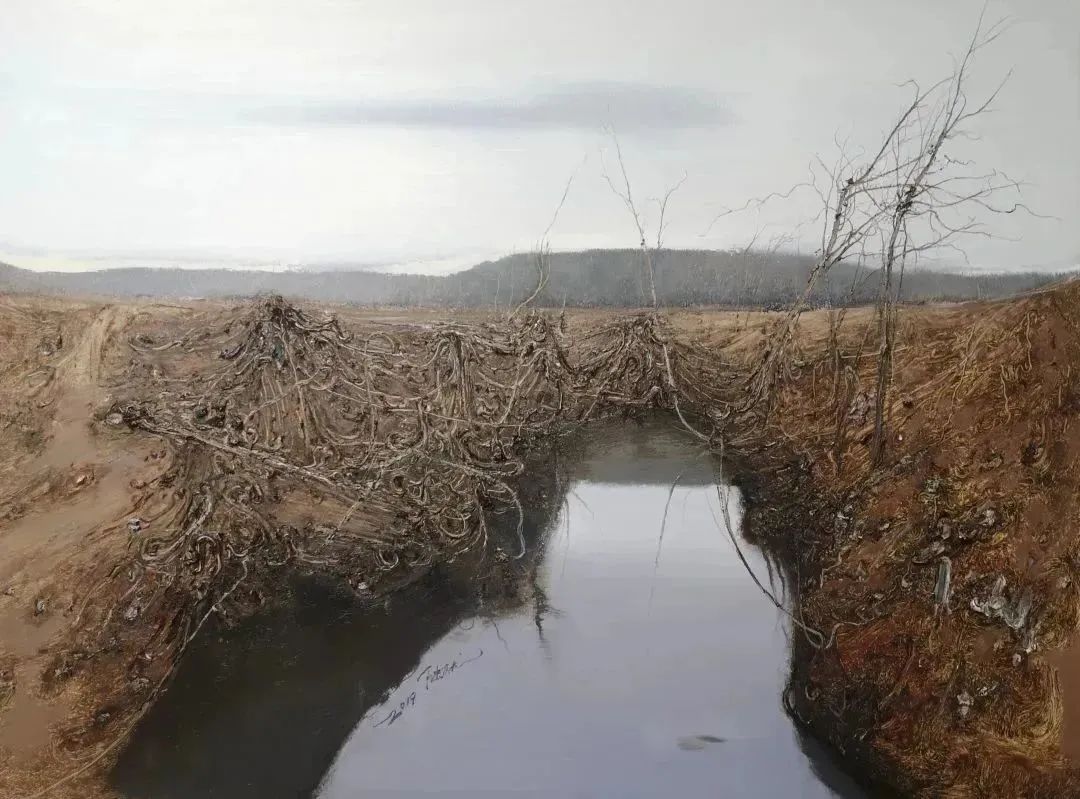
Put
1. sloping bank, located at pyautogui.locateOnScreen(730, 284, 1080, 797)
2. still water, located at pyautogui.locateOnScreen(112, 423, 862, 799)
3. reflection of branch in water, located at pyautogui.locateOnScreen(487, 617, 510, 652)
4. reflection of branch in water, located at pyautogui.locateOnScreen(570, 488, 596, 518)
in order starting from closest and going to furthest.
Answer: sloping bank, located at pyautogui.locateOnScreen(730, 284, 1080, 797), still water, located at pyautogui.locateOnScreen(112, 423, 862, 799), reflection of branch in water, located at pyautogui.locateOnScreen(487, 617, 510, 652), reflection of branch in water, located at pyautogui.locateOnScreen(570, 488, 596, 518)

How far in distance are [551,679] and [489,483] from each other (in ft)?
2.59

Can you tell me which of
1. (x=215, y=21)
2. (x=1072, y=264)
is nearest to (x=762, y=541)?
(x=1072, y=264)

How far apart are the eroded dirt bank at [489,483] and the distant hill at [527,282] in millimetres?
78

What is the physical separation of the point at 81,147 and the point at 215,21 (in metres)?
0.72

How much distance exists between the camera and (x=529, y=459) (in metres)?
2.79

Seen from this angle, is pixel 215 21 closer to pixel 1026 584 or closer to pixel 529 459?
pixel 529 459

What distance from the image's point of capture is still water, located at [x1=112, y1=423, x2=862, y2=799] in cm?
238

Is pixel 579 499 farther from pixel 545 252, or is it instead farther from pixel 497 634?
pixel 545 252
